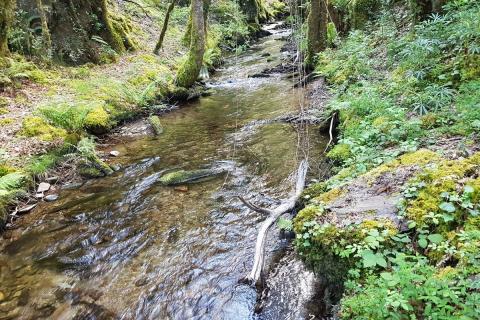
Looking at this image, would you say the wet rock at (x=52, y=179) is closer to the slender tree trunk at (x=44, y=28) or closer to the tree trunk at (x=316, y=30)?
the slender tree trunk at (x=44, y=28)

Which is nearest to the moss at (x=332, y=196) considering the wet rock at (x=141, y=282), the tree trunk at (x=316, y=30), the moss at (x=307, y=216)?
the moss at (x=307, y=216)

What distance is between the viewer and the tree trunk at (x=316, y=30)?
12.0 metres

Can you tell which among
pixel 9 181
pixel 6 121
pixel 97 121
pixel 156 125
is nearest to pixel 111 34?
pixel 97 121

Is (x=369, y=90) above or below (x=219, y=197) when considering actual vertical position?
above

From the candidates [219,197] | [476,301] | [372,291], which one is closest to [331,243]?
[372,291]

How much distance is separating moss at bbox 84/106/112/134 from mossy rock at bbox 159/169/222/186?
3.32 meters

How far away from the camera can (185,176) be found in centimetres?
662

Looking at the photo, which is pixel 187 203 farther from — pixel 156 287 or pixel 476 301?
pixel 476 301

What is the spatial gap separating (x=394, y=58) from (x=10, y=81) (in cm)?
925

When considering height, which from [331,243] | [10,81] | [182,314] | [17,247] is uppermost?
[10,81]

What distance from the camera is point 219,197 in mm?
5941

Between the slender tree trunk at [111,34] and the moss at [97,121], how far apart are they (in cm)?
552

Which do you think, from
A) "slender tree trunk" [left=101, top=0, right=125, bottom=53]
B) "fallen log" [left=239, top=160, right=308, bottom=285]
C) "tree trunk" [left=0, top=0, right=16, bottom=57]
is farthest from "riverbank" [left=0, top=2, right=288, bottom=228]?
"fallen log" [left=239, top=160, right=308, bottom=285]

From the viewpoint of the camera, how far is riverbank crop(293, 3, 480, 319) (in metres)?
2.26
